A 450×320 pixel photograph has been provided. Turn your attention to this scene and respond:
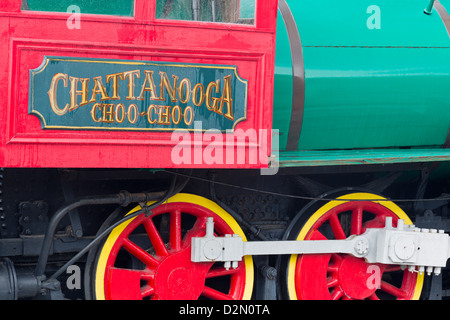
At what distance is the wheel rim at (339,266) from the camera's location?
4.02m

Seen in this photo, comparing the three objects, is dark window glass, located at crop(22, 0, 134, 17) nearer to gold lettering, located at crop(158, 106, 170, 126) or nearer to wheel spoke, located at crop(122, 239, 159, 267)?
gold lettering, located at crop(158, 106, 170, 126)

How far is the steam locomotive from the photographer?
9.80 ft

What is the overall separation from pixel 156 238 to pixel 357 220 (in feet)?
4.36

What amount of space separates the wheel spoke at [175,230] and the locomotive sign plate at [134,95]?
811 millimetres

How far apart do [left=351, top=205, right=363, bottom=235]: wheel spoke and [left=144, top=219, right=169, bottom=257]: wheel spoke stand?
1.26 meters

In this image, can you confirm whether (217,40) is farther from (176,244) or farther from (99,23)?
(176,244)

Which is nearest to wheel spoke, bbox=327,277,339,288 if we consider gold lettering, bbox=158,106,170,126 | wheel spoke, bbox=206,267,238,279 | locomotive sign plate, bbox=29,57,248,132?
wheel spoke, bbox=206,267,238,279

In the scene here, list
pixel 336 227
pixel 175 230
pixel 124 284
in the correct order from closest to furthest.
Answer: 1. pixel 124 284
2. pixel 175 230
3. pixel 336 227

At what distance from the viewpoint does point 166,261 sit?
3.73 m

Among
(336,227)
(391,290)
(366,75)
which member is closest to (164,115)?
(366,75)

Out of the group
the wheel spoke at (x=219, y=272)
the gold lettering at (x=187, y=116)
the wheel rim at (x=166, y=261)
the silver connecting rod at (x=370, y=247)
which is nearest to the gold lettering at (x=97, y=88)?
the gold lettering at (x=187, y=116)

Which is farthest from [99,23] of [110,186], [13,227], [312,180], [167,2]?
[312,180]

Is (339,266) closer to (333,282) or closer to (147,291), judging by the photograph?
(333,282)

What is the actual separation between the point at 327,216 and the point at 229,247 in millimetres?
741
